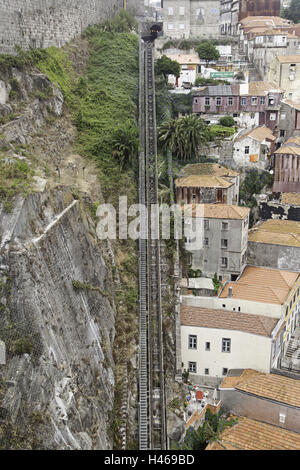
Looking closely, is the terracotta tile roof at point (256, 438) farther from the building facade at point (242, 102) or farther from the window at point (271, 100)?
the window at point (271, 100)

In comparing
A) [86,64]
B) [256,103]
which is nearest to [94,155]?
[86,64]

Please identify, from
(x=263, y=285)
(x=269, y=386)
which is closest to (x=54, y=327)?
(x=269, y=386)

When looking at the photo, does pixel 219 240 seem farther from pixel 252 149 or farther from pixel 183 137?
pixel 252 149

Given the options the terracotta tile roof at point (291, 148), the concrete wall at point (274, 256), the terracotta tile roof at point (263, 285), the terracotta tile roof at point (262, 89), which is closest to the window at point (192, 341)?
the terracotta tile roof at point (263, 285)

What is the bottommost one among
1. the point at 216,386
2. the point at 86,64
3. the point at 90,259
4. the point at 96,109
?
the point at 216,386

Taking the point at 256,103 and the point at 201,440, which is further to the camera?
the point at 256,103

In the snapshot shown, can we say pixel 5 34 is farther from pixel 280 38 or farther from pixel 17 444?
pixel 280 38
